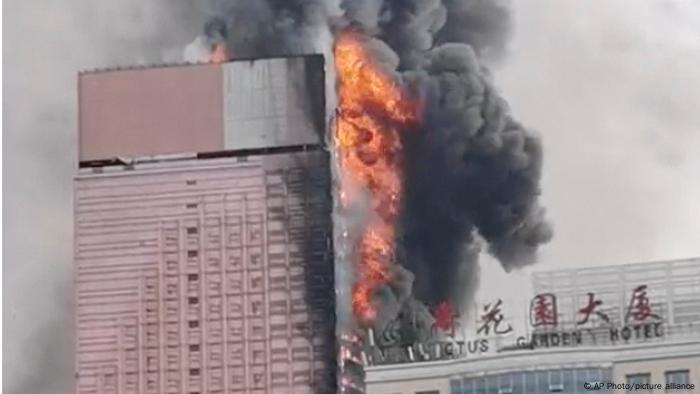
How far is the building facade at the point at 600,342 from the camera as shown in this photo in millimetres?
6434

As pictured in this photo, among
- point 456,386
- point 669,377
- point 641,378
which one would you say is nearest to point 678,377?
point 669,377

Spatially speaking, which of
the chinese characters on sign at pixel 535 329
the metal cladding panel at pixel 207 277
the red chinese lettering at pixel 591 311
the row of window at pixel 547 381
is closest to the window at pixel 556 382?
the row of window at pixel 547 381

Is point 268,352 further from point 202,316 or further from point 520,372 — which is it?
point 520,372

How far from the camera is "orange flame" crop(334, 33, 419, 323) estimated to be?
6.82m

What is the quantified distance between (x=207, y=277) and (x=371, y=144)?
39.3 inches

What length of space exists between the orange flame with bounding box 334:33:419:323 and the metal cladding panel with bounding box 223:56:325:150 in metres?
0.12

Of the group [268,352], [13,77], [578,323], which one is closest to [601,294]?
[578,323]

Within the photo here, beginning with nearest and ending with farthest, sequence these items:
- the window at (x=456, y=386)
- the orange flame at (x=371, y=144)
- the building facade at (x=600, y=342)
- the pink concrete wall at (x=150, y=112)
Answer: the building facade at (x=600, y=342)
the window at (x=456, y=386)
the orange flame at (x=371, y=144)
the pink concrete wall at (x=150, y=112)

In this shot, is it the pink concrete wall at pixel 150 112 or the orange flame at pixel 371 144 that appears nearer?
the orange flame at pixel 371 144

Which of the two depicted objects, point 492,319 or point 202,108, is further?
point 202,108

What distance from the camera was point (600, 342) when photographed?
6.52 m

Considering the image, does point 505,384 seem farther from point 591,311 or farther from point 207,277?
point 207,277

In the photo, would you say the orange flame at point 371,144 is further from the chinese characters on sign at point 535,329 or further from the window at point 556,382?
the window at point 556,382

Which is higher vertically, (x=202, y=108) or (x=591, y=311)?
(x=202, y=108)
